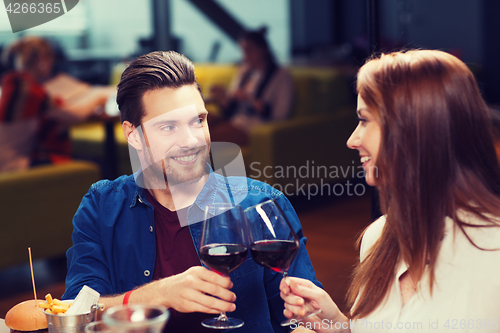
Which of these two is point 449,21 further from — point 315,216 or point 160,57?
point 160,57

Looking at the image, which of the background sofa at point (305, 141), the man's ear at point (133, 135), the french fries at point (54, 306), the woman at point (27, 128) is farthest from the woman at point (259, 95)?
the french fries at point (54, 306)

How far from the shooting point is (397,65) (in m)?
0.95

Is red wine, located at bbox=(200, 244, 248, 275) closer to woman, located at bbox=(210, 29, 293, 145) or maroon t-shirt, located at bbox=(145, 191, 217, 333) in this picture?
maroon t-shirt, located at bbox=(145, 191, 217, 333)

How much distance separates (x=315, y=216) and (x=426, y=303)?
2.93 meters

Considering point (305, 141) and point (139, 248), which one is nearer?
point (139, 248)

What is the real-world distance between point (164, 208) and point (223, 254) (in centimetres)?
44

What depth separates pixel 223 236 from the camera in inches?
35.0

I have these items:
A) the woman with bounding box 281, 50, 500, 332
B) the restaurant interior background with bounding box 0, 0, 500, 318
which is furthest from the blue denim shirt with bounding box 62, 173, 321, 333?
the restaurant interior background with bounding box 0, 0, 500, 318

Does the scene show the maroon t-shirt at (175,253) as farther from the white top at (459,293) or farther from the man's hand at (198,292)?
the white top at (459,293)

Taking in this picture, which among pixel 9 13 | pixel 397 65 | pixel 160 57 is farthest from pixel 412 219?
pixel 9 13

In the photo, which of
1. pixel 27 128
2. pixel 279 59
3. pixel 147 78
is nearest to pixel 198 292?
pixel 147 78

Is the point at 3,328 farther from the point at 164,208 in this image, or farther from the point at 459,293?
the point at 459,293

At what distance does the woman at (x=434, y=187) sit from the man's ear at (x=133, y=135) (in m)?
0.56

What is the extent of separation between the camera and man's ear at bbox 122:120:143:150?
4.37ft
